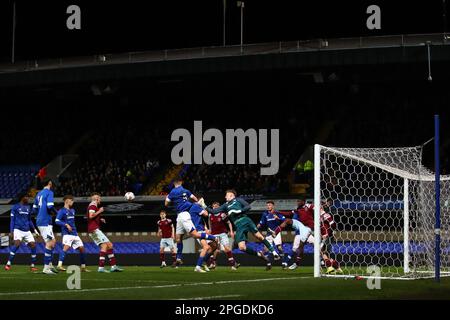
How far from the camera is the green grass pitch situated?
44.3 ft

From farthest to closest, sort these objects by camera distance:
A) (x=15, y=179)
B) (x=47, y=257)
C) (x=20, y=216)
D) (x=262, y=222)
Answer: (x=15, y=179)
(x=262, y=222)
(x=20, y=216)
(x=47, y=257)

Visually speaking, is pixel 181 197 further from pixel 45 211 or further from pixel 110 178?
pixel 110 178

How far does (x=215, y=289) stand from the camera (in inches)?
596

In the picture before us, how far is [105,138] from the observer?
154 ft

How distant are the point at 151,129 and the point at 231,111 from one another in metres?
4.04

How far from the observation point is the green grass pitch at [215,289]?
13.5 metres

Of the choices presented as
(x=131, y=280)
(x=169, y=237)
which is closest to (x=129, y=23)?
(x=169, y=237)

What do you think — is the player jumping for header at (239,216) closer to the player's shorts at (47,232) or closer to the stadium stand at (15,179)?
the player's shorts at (47,232)

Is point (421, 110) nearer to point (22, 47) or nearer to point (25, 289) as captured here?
point (22, 47)

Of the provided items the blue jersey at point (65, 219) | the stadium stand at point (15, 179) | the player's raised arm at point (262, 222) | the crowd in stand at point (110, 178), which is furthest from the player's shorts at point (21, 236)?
the stadium stand at point (15, 179)

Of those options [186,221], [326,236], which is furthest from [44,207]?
[326,236]

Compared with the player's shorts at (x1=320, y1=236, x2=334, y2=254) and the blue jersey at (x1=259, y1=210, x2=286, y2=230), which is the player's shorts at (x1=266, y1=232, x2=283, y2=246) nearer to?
the blue jersey at (x1=259, y1=210, x2=286, y2=230)

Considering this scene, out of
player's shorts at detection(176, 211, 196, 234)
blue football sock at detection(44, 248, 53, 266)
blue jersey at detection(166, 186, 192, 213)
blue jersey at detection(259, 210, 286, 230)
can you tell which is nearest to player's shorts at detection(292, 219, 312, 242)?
blue jersey at detection(259, 210, 286, 230)

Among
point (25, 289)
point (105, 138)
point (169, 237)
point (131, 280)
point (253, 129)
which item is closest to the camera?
point (25, 289)
